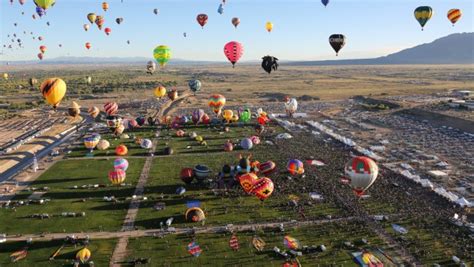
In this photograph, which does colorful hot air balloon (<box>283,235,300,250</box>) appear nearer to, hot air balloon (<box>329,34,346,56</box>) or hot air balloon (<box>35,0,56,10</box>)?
hot air balloon (<box>329,34,346,56</box>)

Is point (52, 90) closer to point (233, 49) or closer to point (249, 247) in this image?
point (233, 49)

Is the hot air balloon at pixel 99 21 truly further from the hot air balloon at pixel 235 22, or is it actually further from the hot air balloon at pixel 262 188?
the hot air balloon at pixel 262 188

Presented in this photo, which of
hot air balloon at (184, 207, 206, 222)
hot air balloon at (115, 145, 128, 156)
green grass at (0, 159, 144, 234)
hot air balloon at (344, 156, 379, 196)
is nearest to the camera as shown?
hot air balloon at (344, 156, 379, 196)

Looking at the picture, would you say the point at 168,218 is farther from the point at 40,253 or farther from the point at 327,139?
the point at 327,139

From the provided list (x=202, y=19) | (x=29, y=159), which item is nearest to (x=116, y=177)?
(x=29, y=159)

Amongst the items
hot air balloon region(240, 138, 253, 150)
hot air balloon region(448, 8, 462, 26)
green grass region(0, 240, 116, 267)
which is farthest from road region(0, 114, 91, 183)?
hot air balloon region(448, 8, 462, 26)

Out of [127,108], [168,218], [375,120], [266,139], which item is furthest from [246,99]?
[168,218]
